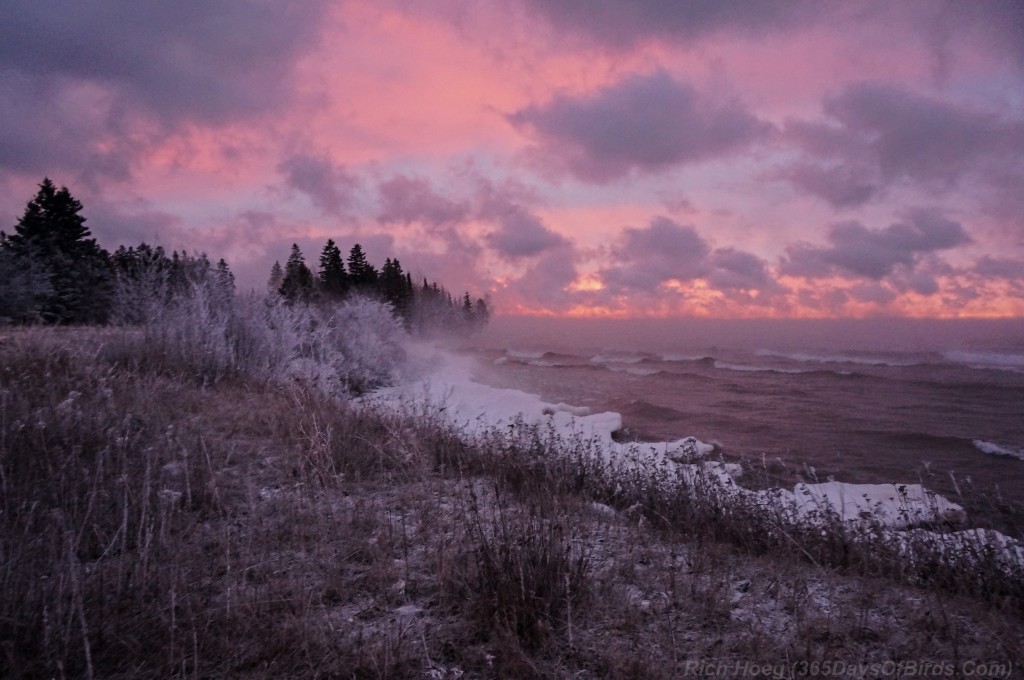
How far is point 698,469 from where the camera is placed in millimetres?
6535

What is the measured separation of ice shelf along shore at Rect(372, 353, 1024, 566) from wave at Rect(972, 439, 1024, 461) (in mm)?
5539

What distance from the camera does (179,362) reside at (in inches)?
520

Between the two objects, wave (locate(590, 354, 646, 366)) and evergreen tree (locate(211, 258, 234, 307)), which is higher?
evergreen tree (locate(211, 258, 234, 307))

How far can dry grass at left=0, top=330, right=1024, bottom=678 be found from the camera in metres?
2.81

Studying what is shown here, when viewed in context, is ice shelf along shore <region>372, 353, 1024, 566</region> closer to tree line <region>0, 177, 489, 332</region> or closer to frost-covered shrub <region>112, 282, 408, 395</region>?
frost-covered shrub <region>112, 282, 408, 395</region>

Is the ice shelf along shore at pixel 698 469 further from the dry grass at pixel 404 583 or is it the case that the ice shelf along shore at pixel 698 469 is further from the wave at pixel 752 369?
the wave at pixel 752 369

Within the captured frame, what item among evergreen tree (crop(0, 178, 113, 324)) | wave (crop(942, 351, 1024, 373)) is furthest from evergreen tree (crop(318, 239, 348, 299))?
wave (crop(942, 351, 1024, 373))

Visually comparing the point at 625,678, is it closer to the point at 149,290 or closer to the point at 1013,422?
the point at 149,290

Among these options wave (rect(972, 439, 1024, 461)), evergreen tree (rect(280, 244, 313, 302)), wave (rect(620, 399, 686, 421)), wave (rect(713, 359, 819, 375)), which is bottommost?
wave (rect(620, 399, 686, 421))

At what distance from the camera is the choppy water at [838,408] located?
1370 centimetres

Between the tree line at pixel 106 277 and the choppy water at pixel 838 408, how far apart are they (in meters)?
16.5

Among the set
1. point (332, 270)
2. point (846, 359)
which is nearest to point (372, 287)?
point (332, 270)

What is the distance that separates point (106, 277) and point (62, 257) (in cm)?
510

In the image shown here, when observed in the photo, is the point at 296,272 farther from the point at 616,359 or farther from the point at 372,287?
the point at 616,359
